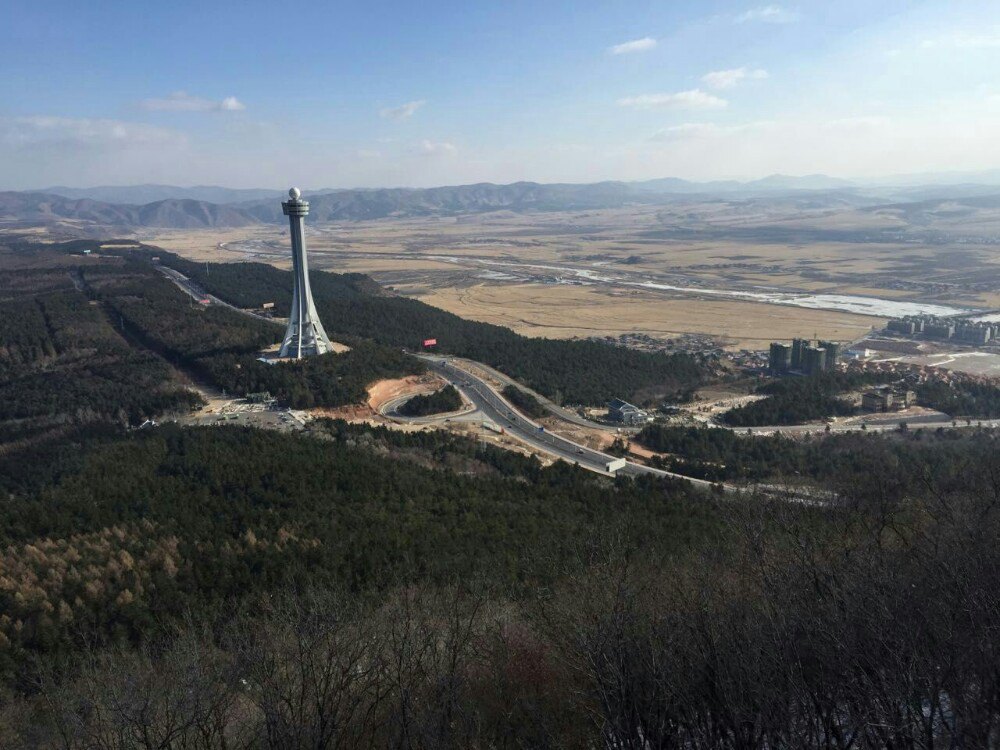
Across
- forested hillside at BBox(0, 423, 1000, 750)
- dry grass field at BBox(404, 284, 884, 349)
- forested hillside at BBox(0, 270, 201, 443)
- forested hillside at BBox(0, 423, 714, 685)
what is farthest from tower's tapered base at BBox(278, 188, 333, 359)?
dry grass field at BBox(404, 284, 884, 349)

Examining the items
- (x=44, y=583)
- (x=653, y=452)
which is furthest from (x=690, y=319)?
(x=44, y=583)

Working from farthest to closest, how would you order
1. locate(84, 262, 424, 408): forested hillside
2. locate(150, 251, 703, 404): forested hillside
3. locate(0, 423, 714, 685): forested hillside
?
locate(150, 251, 703, 404): forested hillside, locate(84, 262, 424, 408): forested hillside, locate(0, 423, 714, 685): forested hillside

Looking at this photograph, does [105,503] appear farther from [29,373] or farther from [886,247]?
[886,247]

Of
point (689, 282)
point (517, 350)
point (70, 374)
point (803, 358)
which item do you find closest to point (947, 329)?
point (803, 358)

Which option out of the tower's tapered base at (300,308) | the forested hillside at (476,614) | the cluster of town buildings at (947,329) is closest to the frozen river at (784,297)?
the cluster of town buildings at (947,329)

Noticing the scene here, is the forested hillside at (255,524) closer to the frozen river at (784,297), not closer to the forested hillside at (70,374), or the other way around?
the forested hillside at (70,374)

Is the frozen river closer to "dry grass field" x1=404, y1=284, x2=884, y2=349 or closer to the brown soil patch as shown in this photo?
"dry grass field" x1=404, y1=284, x2=884, y2=349
